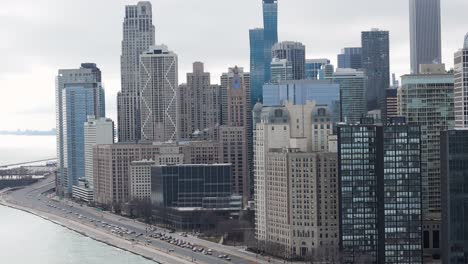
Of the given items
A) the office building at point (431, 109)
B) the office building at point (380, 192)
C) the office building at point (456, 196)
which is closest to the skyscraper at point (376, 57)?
the office building at point (431, 109)

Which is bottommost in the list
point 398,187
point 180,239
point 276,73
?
point 180,239

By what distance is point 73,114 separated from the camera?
136 m

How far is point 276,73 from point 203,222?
51.5m

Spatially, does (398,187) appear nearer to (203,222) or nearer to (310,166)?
(310,166)

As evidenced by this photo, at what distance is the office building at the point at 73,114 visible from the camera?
13100cm

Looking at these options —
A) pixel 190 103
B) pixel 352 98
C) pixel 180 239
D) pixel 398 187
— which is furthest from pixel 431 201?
pixel 190 103

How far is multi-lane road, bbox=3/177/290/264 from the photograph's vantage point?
65.8 metres

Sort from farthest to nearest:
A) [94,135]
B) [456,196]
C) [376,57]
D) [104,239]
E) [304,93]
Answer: [376,57]
[94,135]
[304,93]
[104,239]
[456,196]

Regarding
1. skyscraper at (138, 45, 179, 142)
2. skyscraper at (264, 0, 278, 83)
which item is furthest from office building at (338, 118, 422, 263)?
skyscraper at (264, 0, 278, 83)

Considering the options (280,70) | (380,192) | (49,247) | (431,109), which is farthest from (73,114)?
(380,192)

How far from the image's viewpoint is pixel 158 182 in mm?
89438

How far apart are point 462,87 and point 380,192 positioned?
315 inches

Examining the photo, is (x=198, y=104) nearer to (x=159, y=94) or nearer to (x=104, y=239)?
(x=159, y=94)

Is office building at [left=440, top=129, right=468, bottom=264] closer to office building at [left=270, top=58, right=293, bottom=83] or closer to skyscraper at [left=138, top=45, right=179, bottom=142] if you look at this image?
office building at [left=270, top=58, right=293, bottom=83]
